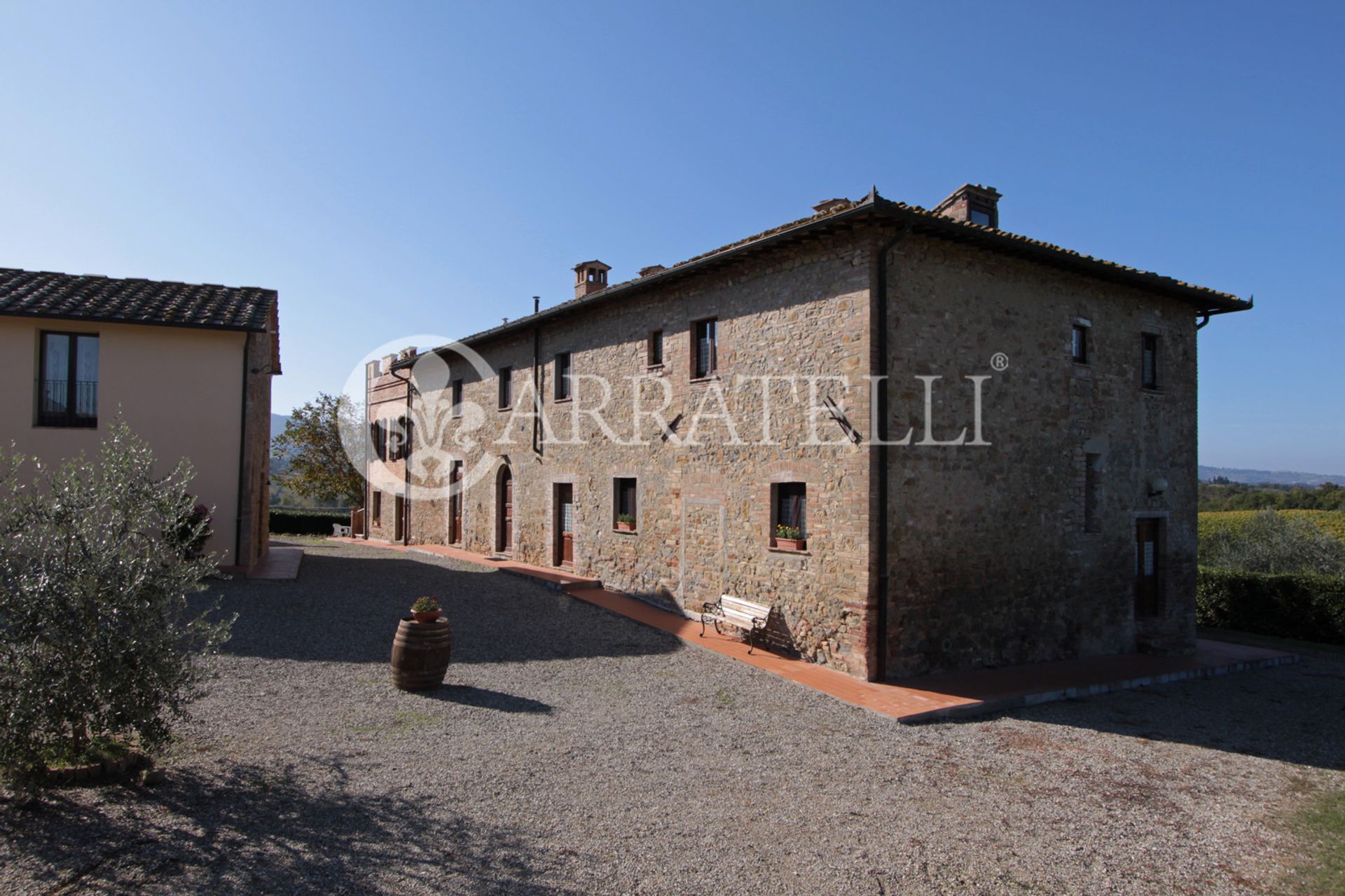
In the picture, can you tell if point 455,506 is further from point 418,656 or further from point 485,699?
point 485,699

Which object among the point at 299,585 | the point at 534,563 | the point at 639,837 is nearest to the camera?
the point at 639,837

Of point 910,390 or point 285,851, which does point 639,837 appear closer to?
point 285,851

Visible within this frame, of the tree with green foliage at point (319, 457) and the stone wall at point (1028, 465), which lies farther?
the tree with green foliage at point (319, 457)

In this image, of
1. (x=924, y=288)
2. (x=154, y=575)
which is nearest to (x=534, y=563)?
(x=924, y=288)

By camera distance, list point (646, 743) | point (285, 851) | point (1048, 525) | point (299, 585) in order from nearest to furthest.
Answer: point (285, 851) → point (646, 743) → point (1048, 525) → point (299, 585)

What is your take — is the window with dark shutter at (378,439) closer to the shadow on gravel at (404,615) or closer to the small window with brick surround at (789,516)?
the shadow on gravel at (404,615)

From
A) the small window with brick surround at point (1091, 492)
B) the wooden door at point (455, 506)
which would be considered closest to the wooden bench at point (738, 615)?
the small window with brick surround at point (1091, 492)

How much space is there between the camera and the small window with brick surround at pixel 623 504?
14359 millimetres

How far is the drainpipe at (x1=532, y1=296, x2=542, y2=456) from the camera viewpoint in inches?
667

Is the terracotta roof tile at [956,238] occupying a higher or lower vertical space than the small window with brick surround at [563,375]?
higher

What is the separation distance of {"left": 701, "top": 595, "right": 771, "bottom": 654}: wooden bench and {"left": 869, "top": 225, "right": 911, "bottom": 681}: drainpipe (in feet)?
5.35

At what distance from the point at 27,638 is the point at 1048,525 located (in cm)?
1172

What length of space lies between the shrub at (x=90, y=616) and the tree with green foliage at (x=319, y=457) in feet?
88.4

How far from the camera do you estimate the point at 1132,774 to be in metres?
7.22
